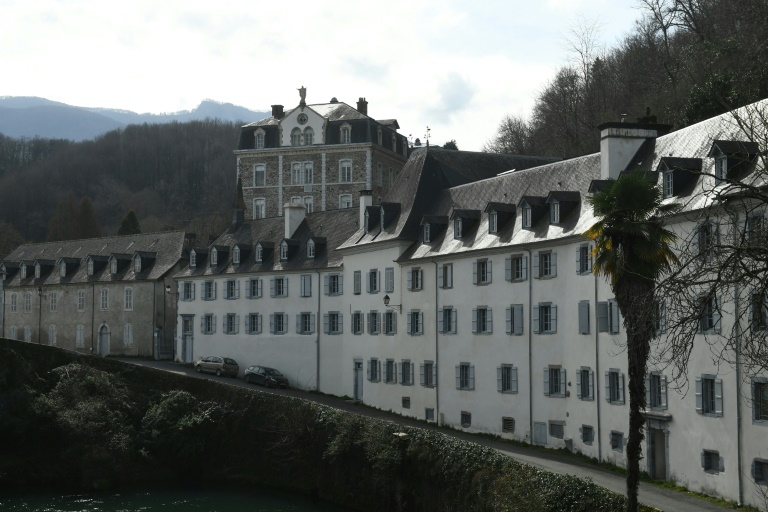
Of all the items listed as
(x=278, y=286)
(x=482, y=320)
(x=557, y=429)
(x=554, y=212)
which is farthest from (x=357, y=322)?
(x=557, y=429)

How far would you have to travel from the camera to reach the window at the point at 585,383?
33.1m

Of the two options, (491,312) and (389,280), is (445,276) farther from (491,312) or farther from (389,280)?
(389,280)

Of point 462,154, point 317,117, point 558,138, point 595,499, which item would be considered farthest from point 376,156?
point 595,499

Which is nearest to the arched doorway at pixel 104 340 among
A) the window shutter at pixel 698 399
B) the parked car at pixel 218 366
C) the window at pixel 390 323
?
the parked car at pixel 218 366

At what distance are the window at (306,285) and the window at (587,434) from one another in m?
21.5

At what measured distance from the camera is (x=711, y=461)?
27453 millimetres

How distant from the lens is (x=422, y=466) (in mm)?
33406

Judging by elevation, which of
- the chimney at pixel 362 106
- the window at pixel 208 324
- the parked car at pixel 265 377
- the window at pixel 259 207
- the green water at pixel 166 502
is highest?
the chimney at pixel 362 106

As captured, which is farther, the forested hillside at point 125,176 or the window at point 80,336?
the forested hillside at point 125,176

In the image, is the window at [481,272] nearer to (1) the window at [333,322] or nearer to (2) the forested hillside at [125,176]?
(1) the window at [333,322]

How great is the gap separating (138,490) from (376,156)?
133ft

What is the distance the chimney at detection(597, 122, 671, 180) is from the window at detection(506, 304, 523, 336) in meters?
5.54

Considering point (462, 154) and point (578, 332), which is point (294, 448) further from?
point (462, 154)

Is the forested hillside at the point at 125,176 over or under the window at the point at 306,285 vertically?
over
